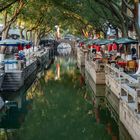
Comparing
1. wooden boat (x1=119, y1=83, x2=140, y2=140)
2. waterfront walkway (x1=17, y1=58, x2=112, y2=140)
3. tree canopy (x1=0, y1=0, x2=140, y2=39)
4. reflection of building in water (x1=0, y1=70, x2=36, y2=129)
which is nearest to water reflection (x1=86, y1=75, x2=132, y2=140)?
waterfront walkway (x1=17, y1=58, x2=112, y2=140)

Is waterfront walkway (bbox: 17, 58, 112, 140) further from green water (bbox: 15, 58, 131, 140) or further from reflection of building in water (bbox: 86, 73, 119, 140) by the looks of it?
reflection of building in water (bbox: 86, 73, 119, 140)

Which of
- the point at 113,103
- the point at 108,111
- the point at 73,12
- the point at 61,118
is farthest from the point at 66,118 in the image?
the point at 73,12

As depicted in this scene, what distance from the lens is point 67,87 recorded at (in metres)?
42.5

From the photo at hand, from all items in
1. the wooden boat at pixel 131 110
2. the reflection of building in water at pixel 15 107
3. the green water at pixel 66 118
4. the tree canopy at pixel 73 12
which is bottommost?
the green water at pixel 66 118

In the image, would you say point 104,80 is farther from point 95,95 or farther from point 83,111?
point 83,111

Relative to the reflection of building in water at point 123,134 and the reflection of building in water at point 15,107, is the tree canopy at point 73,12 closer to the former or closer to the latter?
the reflection of building in water at point 123,134

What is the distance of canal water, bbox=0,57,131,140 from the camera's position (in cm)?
2268

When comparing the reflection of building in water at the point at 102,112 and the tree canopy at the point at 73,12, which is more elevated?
the tree canopy at the point at 73,12

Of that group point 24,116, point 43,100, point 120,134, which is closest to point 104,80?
point 43,100

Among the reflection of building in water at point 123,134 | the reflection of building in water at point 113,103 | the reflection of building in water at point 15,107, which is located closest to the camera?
the reflection of building in water at point 123,134

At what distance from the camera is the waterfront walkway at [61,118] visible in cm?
2267

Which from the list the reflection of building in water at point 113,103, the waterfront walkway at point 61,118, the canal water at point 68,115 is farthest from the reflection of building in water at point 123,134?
the reflection of building in water at point 113,103

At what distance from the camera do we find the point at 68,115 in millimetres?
28312

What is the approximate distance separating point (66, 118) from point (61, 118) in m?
0.31
